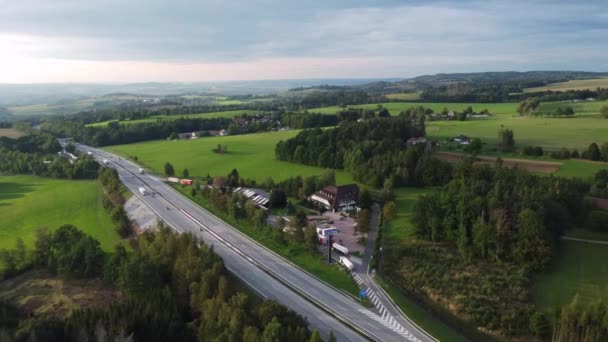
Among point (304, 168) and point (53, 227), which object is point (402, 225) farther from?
point (53, 227)

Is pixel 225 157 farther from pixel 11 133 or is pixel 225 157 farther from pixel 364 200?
pixel 11 133

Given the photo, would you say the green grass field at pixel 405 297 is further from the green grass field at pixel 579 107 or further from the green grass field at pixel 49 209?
the green grass field at pixel 579 107

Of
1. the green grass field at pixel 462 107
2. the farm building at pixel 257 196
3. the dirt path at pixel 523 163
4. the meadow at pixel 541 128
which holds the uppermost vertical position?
the green grass field at pixel 462 107

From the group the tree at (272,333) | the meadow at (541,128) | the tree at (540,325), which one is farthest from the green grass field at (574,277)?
the meadow at (541,128)

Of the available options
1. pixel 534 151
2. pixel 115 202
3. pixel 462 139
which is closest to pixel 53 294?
pixel 115 202

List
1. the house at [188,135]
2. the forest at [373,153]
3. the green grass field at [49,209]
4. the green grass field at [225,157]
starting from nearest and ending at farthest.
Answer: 1. the green grass field at [49,209]
2. the forest at [373,153]
3. the green grass field at [225,157]
4. the house at [188,135]

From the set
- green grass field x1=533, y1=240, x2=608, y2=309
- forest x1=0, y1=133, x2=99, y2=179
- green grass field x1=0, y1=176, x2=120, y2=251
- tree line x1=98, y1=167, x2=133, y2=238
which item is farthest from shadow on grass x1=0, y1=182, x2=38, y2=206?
green grass field x1=533, y1=240, x2=608, y2=309
